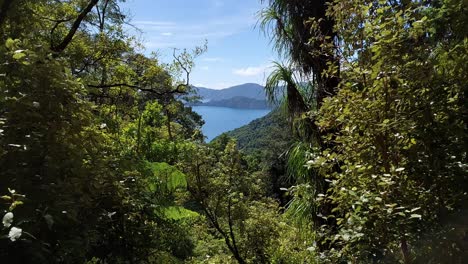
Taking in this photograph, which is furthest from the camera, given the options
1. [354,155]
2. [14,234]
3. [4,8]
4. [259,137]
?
[259,137]

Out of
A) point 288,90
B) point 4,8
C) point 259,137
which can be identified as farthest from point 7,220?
point 259,137

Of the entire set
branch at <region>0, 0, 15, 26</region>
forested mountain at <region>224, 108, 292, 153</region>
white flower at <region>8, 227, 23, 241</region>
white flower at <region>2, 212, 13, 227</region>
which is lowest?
forested mountain at <region>224, 108, 292, 153</region>

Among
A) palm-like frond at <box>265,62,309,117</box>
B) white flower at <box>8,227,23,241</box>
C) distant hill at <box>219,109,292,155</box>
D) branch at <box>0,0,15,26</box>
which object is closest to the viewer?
white flower at <box>8,227,23,241</box>

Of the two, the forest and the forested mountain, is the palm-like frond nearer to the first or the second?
the forest

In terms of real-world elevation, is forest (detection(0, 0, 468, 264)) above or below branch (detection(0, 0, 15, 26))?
below

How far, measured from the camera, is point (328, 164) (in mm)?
2619

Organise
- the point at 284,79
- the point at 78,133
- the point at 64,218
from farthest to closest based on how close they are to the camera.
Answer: the point at 284,79 < the point at 78,133 < the point at 64,218

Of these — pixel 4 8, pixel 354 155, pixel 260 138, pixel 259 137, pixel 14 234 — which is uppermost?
pixel 4 8

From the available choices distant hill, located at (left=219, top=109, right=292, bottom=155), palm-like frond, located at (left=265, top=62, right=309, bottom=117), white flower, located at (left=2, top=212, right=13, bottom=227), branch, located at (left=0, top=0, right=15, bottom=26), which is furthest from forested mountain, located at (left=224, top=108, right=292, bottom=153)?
white flower, located at (left=2, top=212, right=13, bottom=227)

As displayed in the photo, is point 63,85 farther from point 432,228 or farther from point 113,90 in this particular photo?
point 113,90

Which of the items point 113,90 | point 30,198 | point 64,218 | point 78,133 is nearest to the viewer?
point 30,198

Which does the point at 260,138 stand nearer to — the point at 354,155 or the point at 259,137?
the point at 259,137

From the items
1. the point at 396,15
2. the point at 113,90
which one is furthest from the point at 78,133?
the point at 113,90

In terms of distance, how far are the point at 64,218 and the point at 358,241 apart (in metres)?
1.45
